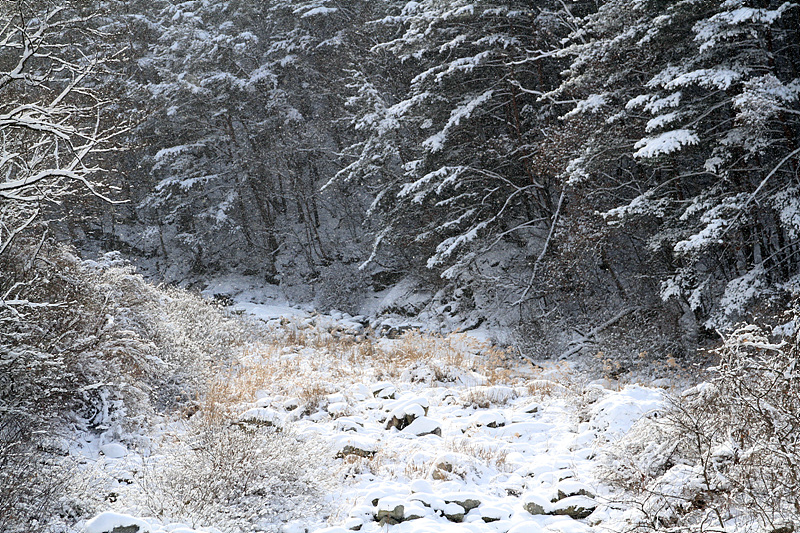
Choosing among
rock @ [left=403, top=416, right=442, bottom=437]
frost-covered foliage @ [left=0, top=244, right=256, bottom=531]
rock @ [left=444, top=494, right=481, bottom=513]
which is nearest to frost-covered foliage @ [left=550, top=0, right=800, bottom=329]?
rock @ [left=403, top=416, right=442, bottom=437]

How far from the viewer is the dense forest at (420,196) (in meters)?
5.47

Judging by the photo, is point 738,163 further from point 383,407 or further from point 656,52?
point 383,407

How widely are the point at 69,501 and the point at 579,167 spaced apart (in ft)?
31.5

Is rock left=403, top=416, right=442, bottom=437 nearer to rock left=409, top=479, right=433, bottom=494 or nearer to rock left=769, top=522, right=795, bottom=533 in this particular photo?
rock left=409, top=479, right=433, bottom=494

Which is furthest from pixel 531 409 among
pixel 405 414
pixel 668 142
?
pixel 668 142

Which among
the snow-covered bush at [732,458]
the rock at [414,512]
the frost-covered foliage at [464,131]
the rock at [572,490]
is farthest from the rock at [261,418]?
the frost-covered foliage at [464,131]

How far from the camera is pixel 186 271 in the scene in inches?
966

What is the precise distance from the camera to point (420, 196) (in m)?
14.4

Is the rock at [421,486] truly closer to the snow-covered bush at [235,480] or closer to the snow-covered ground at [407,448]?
the snow-covered ground at [407,448]

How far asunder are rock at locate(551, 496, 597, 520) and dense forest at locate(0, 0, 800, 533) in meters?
0.48

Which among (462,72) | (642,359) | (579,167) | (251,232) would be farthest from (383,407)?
(251,232)

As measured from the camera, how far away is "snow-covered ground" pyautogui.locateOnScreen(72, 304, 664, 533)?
4691 millimetres

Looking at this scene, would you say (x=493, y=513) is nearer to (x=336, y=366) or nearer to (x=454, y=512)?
(x=454, y=512)

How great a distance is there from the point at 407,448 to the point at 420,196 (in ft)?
29.4
